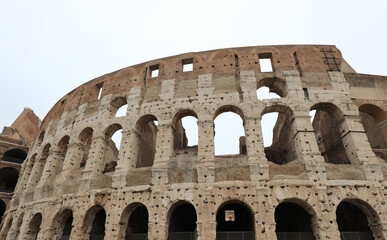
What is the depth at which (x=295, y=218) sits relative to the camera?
10461mm

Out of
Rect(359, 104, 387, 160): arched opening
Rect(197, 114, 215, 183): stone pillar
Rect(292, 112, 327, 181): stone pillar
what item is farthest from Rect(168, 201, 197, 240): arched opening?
Rect(359, 104, 387, 160): arched opening

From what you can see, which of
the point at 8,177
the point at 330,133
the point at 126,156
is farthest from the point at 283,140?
the point at 8,177

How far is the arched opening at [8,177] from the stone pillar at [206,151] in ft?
62.8

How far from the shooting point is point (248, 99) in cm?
1027

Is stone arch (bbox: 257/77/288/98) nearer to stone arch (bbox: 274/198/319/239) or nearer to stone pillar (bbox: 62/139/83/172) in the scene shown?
stone arch (bbox: 274/198/319/239)

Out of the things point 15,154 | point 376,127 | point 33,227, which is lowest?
point 33,227

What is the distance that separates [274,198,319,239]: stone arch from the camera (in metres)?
7.98

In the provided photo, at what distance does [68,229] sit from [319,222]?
11.4 m

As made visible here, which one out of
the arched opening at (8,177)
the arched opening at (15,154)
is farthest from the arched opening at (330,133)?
the arched opening at (15,154)

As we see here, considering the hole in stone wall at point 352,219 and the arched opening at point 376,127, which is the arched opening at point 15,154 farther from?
the arched opening at point 376,127

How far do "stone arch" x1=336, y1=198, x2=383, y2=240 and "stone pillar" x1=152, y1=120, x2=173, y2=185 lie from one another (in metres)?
6.74

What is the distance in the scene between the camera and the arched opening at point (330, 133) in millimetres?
10297

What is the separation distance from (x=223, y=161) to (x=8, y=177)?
22177 millimetres

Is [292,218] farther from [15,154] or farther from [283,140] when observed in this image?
[15,154]
